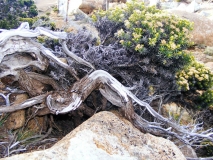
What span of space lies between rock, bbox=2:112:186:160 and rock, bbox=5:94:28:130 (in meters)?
1.49

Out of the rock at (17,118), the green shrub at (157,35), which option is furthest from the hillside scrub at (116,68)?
the rock at (17,118)

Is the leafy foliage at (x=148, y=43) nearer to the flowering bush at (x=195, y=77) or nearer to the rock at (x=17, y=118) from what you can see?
the flowering bush at (x=195, y=77)

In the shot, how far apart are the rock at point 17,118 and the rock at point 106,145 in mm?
1489

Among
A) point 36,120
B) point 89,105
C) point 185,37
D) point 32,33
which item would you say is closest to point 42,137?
point 36,120

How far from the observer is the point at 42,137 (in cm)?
491

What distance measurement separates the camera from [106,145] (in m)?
3.65

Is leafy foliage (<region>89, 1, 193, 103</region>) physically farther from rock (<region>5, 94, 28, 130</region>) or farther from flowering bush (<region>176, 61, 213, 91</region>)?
rock (<region>5, 94, 28, 130</region>)

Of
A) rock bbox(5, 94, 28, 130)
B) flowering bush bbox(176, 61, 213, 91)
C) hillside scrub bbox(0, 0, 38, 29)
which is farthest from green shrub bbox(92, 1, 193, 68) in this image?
hillside scrub bbox(0, 0, 38, 29)

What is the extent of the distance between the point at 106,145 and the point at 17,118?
204cm

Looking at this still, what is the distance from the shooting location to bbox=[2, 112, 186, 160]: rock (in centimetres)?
326

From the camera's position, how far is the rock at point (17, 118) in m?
4.83

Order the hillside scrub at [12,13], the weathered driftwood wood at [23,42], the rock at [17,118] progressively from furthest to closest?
the hillside scrub at [12,13], the rock at [17,118], the weathered driftwood wood at [23,42]

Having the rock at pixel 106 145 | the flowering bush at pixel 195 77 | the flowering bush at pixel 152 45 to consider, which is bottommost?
the rock at pixel 106 145

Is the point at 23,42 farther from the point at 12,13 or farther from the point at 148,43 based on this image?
the point at 12,13
